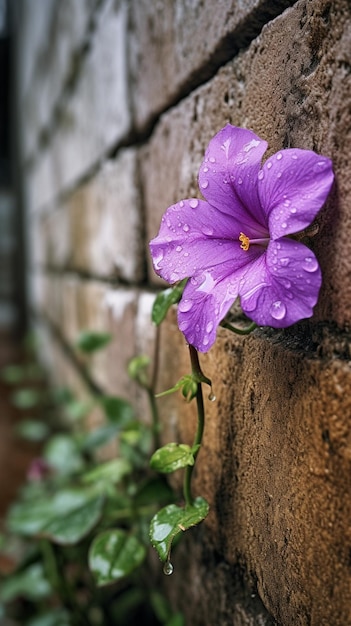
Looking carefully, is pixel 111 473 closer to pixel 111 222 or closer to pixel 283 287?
pixel 111 222

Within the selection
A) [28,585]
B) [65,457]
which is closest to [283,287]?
[28,585]

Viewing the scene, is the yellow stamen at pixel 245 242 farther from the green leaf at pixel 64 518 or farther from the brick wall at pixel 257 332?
the green leaf at pixel 64 518

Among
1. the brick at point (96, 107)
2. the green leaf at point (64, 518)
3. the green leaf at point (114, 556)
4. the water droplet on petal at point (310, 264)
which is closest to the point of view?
the water droplet on petal at point (310, 264)

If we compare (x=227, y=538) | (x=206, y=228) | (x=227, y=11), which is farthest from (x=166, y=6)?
(x=227, y=538)

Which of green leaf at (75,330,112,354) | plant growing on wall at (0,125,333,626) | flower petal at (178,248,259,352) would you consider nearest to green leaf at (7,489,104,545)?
plant growing on wall at (0,125,333,626)

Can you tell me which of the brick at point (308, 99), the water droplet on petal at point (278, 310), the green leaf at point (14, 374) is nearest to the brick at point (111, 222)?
the brick at point (308, 99)
